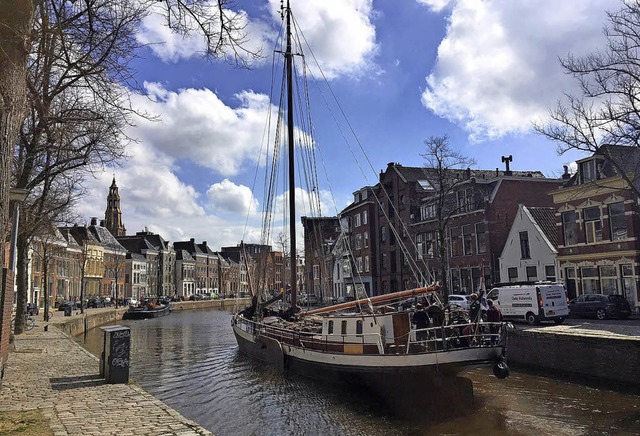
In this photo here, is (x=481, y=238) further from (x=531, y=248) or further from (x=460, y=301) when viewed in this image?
(x=460, y=301)

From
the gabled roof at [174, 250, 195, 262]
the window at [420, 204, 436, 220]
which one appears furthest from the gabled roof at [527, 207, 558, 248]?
the gabled roof at [174, 250, 195, 262]

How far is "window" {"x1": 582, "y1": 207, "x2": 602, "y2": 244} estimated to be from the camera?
1372 inches

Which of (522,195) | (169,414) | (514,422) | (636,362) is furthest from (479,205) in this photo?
(169,414)

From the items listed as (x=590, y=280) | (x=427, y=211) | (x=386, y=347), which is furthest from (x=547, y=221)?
(x=386, y=347)

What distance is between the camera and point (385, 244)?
210ft

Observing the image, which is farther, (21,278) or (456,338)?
(21,278)

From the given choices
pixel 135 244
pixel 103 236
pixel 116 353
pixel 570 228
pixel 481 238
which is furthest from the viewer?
pixel 135 244

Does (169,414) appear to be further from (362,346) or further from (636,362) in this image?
(636,362)

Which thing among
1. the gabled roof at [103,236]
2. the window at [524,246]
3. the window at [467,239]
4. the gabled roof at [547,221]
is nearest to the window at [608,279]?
the gabled roof at [547,221]

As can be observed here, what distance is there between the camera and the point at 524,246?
4097 centimetres

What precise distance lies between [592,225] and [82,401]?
33.4 meters

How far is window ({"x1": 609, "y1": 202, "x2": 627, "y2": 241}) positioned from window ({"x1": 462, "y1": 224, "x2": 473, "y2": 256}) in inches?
558

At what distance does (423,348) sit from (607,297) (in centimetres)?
1779

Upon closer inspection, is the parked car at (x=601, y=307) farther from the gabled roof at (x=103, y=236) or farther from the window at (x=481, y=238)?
the gabled roof at (x=103, y=236)
